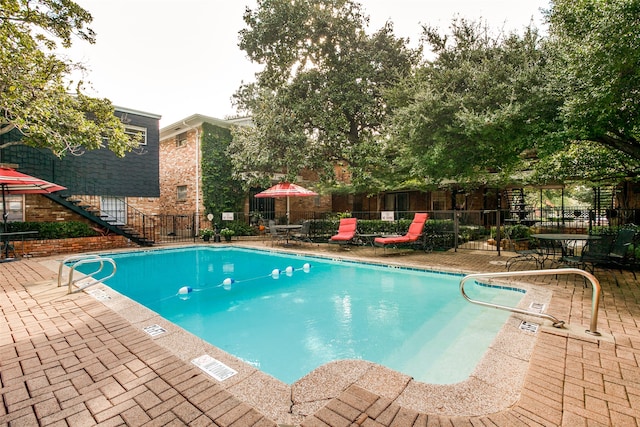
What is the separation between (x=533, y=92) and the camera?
5910 mm

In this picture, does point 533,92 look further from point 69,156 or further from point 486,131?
point 69,156

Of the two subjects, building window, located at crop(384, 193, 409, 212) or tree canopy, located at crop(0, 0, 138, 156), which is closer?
tree canopy, located at crop(0, 0, 138, 156)

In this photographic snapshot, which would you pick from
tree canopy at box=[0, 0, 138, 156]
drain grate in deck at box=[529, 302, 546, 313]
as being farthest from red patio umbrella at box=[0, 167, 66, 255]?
drain grate in deck at box=[529, 302, 546, 313]

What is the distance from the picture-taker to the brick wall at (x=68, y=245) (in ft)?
31.0

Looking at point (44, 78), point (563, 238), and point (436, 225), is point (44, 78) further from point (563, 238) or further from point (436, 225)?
point (563, 238)

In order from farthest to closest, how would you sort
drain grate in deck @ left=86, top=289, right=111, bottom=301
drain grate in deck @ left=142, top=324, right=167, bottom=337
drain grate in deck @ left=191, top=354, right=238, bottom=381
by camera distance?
drain grate in deck @ left=86, top=289, right=111, bottom=301, drain grate in deck @ left=142, top=324, right=167, bottom=337, drain grate in deck @ left=191, top=354, right=238, bottom=381

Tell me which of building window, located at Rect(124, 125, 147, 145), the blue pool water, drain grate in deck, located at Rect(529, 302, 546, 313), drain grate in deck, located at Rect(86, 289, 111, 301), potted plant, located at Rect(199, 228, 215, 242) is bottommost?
the blue pool water

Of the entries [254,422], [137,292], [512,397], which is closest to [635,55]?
[512,397]

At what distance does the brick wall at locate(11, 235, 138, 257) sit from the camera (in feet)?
31.0

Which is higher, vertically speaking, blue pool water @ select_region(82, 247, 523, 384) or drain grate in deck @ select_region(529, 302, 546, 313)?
drain grate in deck @ select_region(529, 302, 546, 313)

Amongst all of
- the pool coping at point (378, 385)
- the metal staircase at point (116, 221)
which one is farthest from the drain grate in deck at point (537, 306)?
the metal staircase at point (116, 221)

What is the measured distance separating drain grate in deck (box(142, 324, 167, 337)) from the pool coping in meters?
0.21

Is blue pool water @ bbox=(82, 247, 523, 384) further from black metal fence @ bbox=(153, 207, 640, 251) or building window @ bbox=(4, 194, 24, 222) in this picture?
building window @ bbox=(4, 194, 24, 222)

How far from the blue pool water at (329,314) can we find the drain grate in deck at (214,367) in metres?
0.95
